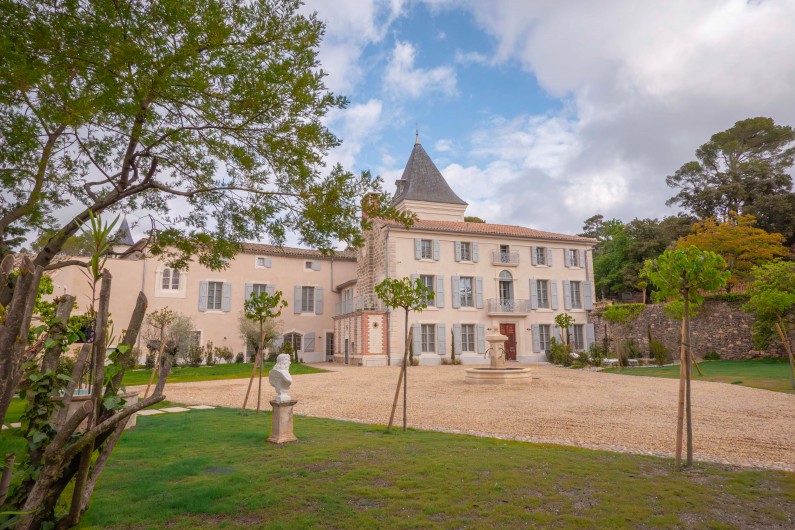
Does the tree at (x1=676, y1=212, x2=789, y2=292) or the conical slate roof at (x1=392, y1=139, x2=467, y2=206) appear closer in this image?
the tree at (x1=676, y1=212, x2=789, y2=292)

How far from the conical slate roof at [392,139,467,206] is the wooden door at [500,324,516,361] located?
26.8 ft

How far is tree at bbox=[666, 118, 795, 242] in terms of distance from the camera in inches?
1031

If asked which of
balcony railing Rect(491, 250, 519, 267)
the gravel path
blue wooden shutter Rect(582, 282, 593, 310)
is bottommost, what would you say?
the gravel path

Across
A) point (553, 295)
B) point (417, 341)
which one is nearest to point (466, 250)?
point (553, 295)

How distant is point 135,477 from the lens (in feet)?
13.9

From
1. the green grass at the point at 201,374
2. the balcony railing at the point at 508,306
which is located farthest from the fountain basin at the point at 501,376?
the balcony railing at the point at 508,306

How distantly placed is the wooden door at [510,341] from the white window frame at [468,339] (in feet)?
5.01

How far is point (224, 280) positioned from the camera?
24.1 meters

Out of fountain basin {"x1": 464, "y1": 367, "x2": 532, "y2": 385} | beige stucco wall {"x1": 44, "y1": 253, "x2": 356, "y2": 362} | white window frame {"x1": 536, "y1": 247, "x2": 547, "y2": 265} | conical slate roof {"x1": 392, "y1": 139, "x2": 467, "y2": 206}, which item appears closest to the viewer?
fountain basin {"x1": 464, "y1": 367, "x2": 532, "y2": 385}

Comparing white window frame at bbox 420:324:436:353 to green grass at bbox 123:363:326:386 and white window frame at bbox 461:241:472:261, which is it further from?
green grass at bbox 123:363:326:386

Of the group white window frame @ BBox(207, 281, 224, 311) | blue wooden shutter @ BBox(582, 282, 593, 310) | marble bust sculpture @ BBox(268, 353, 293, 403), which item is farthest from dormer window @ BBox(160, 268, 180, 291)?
blue wooden shutter @ BBox(582, 282, 593, 310)

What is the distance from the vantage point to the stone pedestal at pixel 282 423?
18.9ft

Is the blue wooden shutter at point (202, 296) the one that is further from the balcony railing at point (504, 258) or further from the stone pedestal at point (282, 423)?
the stone pedestal at point (282, 423)

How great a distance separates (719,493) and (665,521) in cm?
107
